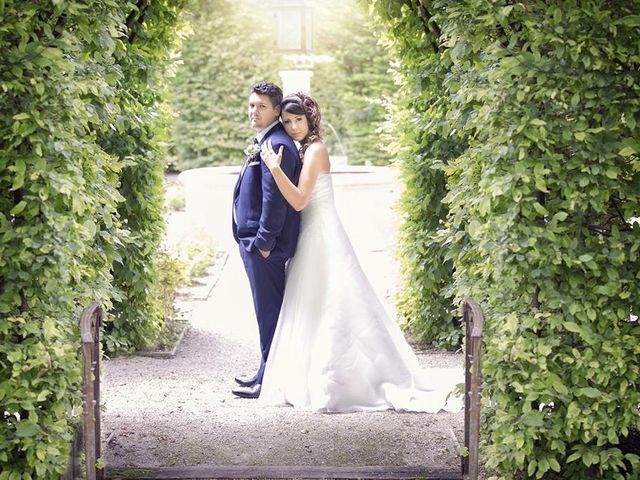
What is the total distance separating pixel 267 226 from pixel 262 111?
2.38ft

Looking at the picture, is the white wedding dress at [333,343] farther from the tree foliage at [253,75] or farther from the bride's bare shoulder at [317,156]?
the tree foliage at [253,75]

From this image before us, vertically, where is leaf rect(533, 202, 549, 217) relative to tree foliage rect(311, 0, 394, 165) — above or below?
above

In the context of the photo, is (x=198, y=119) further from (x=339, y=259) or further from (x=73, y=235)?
(x=73, y=235)

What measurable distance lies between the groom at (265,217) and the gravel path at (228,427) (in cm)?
49

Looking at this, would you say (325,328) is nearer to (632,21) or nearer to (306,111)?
(306,111)

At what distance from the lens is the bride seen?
5.59 metres

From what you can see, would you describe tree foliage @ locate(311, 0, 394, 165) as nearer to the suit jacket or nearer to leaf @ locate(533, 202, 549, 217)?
the suit jacket

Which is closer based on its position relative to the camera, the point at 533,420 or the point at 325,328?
the point at 533,420

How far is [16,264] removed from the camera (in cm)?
363

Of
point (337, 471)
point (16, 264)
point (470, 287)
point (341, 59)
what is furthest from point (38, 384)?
point (341, 59)

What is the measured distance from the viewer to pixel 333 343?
561cm

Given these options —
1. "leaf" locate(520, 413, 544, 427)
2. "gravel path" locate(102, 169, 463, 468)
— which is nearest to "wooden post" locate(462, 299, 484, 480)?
"leaf" locate(520, 413, 544, 427)

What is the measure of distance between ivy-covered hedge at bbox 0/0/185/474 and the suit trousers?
6.40 feet

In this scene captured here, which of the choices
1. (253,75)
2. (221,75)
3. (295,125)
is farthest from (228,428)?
(221,75)
